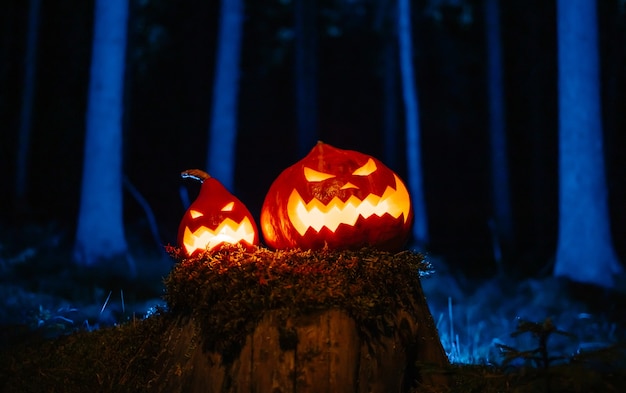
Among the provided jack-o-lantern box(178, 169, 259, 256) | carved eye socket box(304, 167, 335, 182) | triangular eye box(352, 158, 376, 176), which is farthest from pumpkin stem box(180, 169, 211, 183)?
triangular eye box(352, 158, 376, 176)

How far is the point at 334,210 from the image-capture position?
13.0 feet

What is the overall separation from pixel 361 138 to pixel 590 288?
21337 millimetres

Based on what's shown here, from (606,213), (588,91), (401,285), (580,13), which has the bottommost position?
(401,285)

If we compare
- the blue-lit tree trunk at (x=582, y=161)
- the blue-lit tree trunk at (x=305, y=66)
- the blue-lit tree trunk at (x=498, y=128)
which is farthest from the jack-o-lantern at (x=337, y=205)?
the blue-lit tree trunk at (x=498, y=128)

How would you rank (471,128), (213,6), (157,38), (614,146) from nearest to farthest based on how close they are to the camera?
(614,146) → (157,38) → (213,6) → (471,128)

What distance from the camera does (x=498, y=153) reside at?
54.3 ft

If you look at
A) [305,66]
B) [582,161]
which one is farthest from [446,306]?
[305,66]

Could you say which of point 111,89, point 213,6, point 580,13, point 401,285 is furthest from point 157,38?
point 401,285

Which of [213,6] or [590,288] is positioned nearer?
[590,288]

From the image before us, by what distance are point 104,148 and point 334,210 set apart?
618cm

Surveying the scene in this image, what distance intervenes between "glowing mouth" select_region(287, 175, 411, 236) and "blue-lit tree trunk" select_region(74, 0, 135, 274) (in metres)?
5.60

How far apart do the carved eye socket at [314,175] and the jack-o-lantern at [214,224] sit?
0.62 meters

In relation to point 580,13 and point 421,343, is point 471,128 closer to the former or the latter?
point 580,13

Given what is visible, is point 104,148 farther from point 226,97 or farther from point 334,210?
point 334,210
